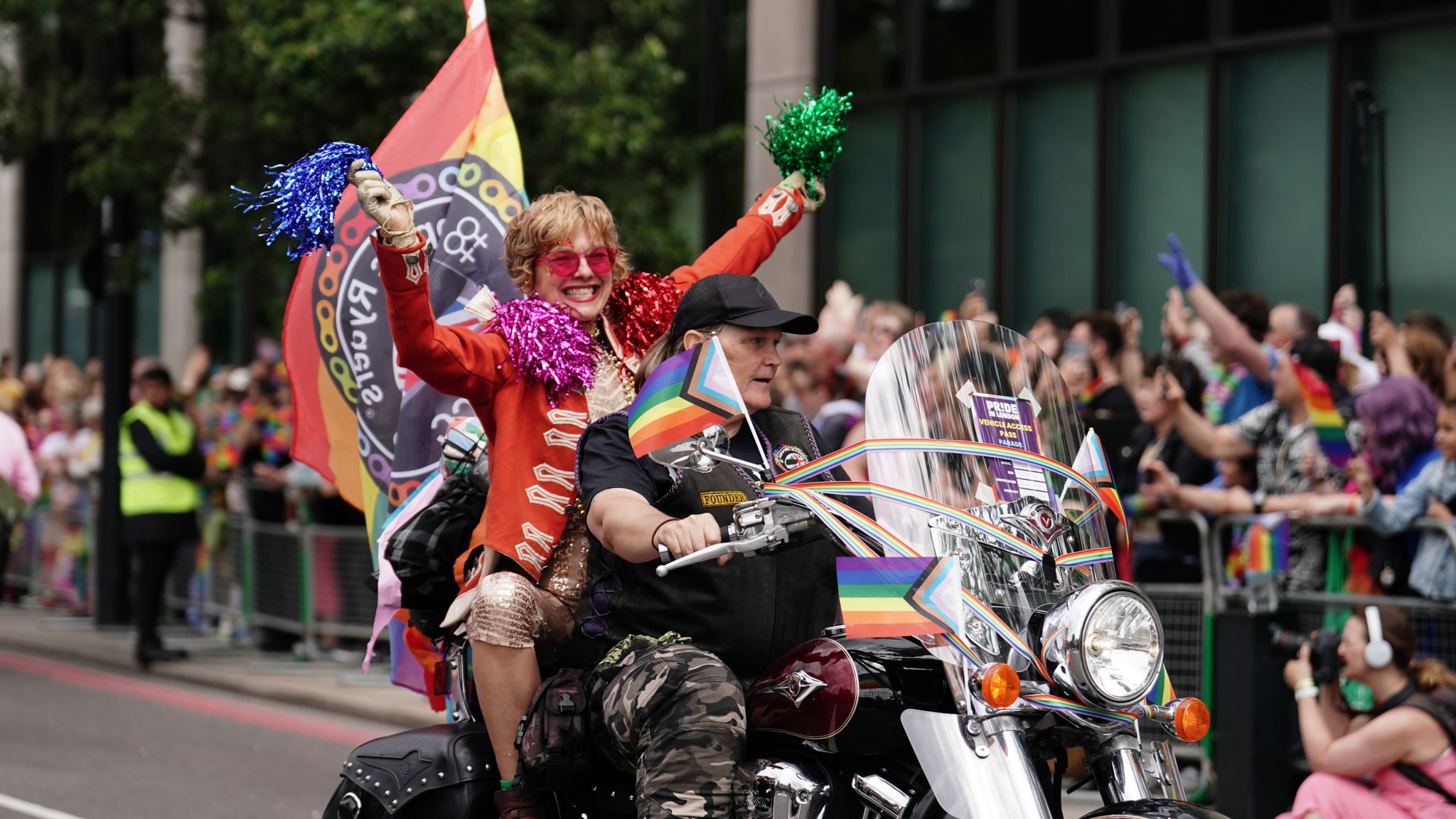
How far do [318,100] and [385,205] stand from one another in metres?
8.19

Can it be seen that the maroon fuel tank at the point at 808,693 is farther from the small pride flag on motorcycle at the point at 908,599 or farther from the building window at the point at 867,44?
the building window at the point at 867,44

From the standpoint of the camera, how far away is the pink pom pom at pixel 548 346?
478 cm

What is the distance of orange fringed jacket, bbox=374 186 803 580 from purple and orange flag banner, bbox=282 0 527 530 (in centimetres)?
102

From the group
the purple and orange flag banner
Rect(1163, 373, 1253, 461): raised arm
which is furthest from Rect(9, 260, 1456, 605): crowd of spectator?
the purple and orange flag banner

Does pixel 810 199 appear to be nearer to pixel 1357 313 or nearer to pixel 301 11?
pixel 1357 313

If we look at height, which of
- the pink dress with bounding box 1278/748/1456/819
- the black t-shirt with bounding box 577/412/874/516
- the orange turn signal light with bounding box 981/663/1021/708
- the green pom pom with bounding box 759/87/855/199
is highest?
the green pom pom with bounding box 759/87/855/199

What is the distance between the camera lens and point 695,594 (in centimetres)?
414

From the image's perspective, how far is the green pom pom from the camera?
217 inches

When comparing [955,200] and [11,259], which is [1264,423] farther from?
[11,259]

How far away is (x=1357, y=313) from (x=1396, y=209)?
2913mm

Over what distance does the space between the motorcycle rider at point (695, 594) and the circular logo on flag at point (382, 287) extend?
65.7 inches

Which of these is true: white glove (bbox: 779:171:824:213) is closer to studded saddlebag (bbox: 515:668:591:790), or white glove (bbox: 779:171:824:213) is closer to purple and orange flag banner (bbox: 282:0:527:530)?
purple and orange flag banner (bbox: 282:0:527:530)

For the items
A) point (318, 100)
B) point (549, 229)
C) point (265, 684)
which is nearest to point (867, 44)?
point (318, 100)

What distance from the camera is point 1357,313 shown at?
9.11 meters
